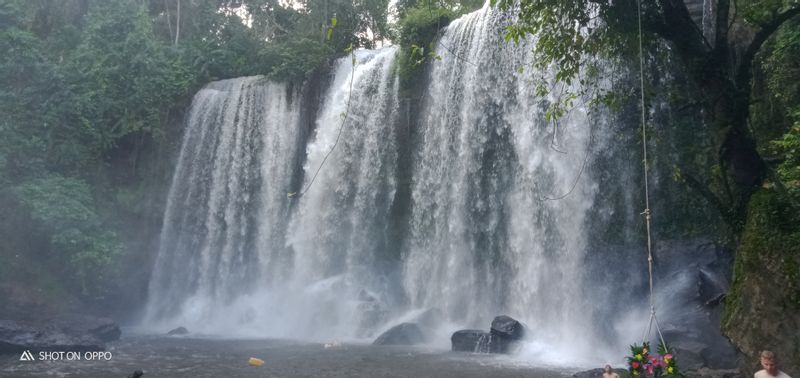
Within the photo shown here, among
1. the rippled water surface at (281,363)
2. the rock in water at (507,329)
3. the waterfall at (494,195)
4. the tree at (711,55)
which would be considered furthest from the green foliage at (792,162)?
the rock in water at (507,329)

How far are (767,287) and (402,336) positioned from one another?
31.0ft

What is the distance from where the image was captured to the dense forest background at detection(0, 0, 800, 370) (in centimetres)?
1853

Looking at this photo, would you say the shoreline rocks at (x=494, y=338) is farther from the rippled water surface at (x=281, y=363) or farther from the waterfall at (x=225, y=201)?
the waterfall at (x=225, y=201)

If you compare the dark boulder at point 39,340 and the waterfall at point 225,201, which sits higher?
the waterfall at point 225,201

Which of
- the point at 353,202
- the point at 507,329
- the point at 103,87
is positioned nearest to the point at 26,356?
the point at 353,202

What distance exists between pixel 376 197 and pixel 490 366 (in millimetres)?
8856

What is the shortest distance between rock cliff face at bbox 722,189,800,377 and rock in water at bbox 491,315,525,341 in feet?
19.7

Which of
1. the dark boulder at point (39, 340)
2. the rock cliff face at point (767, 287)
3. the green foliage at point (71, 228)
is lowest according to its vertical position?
the dark boulder at point (39, 340)

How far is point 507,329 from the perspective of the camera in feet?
45.6

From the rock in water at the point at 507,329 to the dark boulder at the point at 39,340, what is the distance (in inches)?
351

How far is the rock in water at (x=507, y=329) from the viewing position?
13.8 m

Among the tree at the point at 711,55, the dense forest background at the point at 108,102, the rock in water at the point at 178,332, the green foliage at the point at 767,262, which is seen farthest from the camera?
the dense forest background at the point at 108,102

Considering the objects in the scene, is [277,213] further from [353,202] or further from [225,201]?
[353,202]

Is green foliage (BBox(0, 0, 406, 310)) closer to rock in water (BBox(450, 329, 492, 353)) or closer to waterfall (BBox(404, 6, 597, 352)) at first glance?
waterfall (BBox(404, 6, 597, 352))
